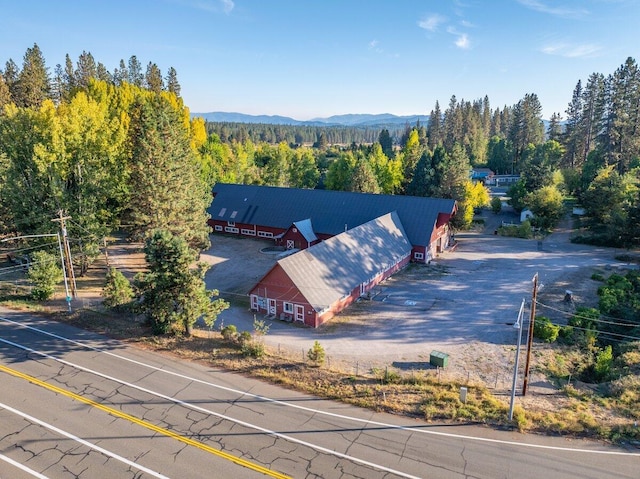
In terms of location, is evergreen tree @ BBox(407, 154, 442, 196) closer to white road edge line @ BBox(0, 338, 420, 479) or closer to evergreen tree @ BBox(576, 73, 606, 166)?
evergreen tree @ BBox(576, 73, 606, 166)

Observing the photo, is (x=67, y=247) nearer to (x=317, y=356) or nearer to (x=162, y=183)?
(x=162, y=183)

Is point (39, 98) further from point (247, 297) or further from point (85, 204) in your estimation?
point (247, 297)

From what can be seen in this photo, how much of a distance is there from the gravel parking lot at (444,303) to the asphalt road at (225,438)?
580 cm

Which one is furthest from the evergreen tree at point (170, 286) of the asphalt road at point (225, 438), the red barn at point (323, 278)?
the red barn at point (323, 278)

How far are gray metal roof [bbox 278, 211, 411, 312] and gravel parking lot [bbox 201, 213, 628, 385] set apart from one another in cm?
189

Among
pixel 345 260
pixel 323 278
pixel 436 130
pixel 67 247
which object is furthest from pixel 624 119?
pixel 67 247

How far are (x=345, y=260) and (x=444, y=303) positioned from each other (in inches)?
342

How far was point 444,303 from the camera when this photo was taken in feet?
108

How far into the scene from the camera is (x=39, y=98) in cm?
7219

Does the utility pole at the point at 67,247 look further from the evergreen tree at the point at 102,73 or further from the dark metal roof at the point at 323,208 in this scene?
the evergreen tree at the point at 102,73

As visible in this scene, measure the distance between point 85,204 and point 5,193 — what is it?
6931mm

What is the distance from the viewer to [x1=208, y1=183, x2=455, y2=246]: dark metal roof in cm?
4619

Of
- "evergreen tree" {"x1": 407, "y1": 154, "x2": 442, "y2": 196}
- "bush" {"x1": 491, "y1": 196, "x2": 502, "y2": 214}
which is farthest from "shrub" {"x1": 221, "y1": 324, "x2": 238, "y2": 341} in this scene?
"bush" {"x1": 491, "y1": 196, "x2": 502, "y2": 214}

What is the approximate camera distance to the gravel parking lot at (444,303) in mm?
25131
